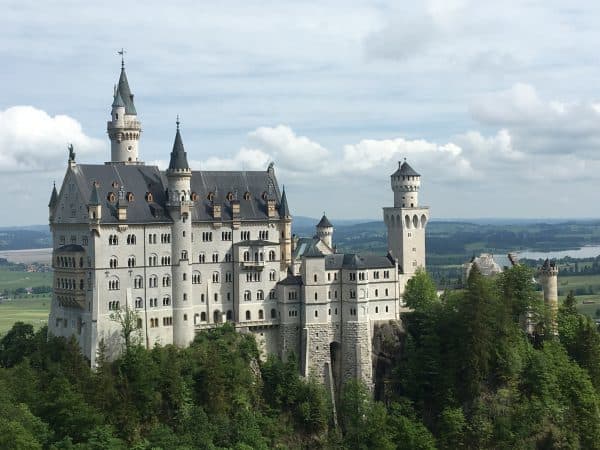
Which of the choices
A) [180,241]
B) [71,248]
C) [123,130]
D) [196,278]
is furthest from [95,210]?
[123,130]

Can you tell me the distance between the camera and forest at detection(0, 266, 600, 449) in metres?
90.5

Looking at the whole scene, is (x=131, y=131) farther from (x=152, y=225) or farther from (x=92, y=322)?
(x=92, y=322)

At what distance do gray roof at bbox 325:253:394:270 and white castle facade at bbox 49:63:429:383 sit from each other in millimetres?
164

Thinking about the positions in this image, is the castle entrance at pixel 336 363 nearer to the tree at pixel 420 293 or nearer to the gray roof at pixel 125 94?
the tree at pixel 420 293

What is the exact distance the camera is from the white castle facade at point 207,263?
9994 centimetres

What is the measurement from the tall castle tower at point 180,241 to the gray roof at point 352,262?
16.9 m

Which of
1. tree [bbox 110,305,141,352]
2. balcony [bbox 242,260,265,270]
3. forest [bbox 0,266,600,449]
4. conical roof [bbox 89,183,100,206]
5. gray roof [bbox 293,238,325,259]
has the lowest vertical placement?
forest [bbox 0,266,600,449]

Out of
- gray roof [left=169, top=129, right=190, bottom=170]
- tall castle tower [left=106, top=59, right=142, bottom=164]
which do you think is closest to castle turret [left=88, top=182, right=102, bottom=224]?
gray roof [left=169, top=129, right=190, bottom=170]

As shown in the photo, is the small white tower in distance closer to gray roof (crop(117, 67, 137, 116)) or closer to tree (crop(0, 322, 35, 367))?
gray roof (crop(117, 67, 137, 116))

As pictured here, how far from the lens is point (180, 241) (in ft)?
342

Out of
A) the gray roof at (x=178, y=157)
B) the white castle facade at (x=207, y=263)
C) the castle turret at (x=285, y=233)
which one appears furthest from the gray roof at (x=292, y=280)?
the gray roof at (x=178, y=157)

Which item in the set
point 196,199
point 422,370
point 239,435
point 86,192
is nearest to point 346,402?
point 422,370

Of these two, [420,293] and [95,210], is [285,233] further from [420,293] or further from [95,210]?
[95,210]

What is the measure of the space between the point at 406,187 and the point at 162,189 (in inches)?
1246
